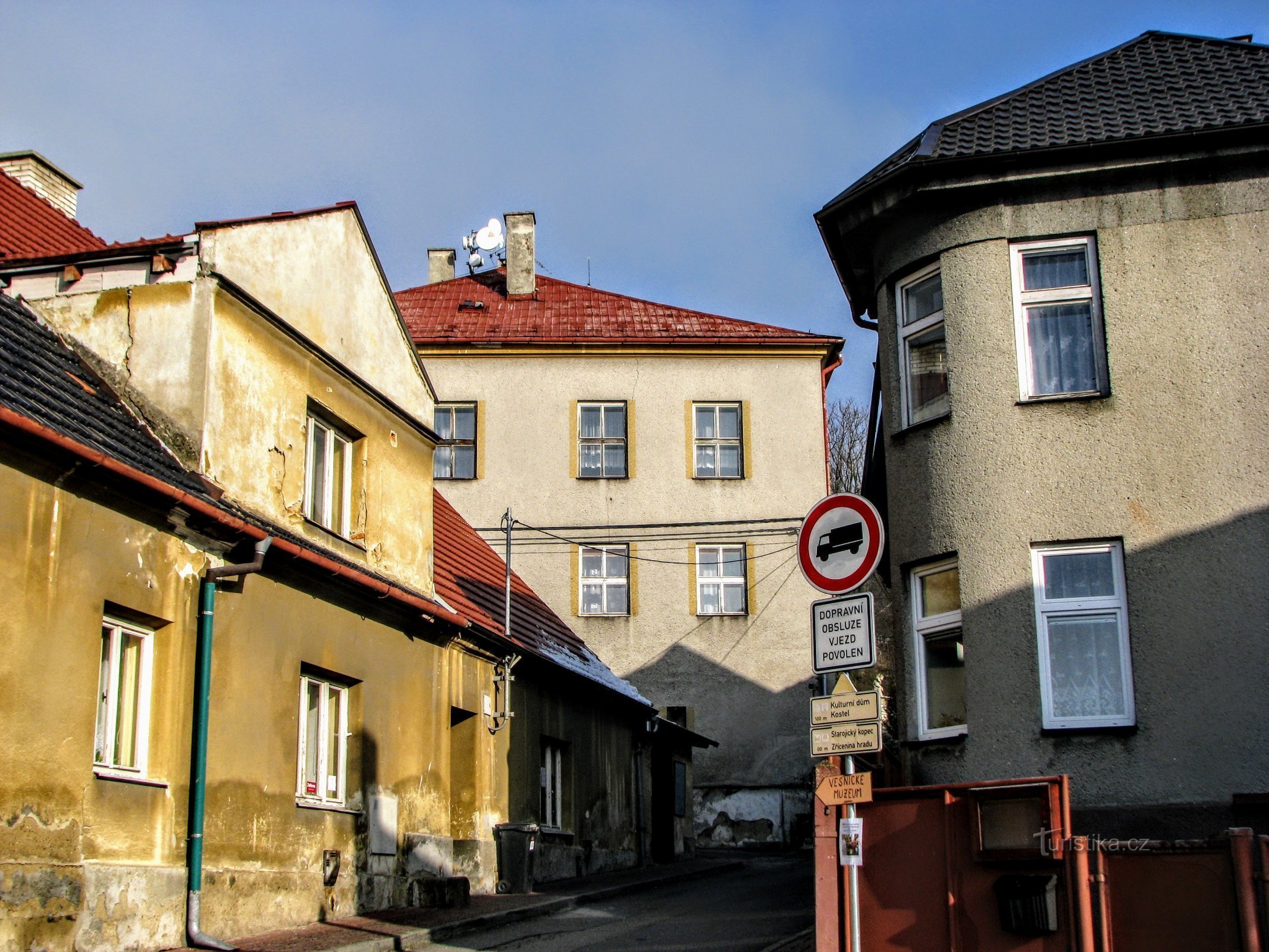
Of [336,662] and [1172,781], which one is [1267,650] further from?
[336,662]

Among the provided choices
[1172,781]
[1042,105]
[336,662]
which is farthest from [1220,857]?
[336,662]

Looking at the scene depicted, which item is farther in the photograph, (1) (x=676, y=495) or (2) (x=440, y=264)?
(2) (x=440, y=264)

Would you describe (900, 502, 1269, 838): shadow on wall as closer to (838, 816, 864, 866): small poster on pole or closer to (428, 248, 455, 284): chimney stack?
(838, 816, 864, 866): small poster on pole

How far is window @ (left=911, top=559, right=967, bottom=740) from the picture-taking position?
39.2 feet

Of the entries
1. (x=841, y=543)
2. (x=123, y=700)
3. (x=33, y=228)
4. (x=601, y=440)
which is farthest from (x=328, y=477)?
(x=601, y=440)

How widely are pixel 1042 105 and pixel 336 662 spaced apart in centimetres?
893

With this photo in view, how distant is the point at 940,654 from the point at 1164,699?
6.26 ft

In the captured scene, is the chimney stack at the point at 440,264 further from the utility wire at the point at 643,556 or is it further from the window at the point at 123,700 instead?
the window at the point at 123,700

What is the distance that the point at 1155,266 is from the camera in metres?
12.0

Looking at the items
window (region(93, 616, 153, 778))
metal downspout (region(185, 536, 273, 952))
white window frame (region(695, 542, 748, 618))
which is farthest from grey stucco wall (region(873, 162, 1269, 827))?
white window frame (region(695, 542, 748, 618))

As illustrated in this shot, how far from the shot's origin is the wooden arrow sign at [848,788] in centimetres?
856

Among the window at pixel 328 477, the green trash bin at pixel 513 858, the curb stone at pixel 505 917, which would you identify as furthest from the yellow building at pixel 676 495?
the window at pixel 328 477

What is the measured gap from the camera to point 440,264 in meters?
41.2

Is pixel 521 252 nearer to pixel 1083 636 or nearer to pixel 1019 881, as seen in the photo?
pixel 1083 636
